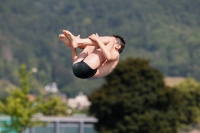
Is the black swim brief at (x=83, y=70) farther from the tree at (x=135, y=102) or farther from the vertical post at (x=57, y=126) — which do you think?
the vertical post at (x=57, y=126)

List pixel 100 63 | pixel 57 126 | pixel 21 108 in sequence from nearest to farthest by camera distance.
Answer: pixel 100 63
pixel 21 108
pixel 57 126

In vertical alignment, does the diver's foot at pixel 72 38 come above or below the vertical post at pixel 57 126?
below

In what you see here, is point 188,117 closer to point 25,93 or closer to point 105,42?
point 25,93

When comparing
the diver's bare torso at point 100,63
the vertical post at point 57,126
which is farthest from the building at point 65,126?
the diver's bare torso at point 100,63

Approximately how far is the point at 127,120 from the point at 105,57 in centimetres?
6665

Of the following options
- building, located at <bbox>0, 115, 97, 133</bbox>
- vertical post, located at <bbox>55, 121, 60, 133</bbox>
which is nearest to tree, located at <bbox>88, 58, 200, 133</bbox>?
building, located at <bbox>0, 115, 97, 133</bbox>

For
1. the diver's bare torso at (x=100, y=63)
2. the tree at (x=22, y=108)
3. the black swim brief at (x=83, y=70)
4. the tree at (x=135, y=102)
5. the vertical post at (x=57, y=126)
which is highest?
the vertical post at (x=57, y=126)

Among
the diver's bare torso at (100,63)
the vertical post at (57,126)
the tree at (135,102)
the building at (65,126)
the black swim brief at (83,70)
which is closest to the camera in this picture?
the black swim brief at (83,70)

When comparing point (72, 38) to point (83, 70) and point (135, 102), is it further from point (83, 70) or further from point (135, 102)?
point (135, 102)

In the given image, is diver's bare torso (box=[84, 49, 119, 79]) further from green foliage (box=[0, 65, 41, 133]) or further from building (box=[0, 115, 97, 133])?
building (box=[0, 115, 97, 133])

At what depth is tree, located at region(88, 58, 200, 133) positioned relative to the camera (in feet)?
268

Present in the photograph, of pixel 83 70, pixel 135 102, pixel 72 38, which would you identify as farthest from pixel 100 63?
pixel 135 102

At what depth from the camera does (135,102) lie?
8281cm

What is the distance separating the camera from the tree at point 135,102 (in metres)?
81.6
